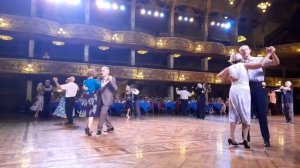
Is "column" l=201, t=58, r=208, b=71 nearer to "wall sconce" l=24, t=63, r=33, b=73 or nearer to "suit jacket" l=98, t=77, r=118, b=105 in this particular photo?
"wall sconce" l=24, t=63, r=33, b=73

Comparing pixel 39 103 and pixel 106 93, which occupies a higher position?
pixel 106 93

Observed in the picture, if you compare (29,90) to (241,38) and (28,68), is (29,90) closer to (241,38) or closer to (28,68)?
(28,68)

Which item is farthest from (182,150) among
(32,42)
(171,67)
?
(171,67)

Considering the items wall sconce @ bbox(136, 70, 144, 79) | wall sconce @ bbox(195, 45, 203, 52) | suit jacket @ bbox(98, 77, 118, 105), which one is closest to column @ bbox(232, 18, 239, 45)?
wall sconce @ bbox(195, 45, 203, 52)

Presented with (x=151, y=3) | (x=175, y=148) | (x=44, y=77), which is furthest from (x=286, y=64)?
(x=175, y=148)

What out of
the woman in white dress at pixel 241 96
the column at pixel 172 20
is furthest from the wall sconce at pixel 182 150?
the column at pixel 172 20

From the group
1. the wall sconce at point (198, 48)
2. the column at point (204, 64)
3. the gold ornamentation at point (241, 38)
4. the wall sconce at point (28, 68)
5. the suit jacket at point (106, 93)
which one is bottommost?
→ the suit jacket at point (106, 93)

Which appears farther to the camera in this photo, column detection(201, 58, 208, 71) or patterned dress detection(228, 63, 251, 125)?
column detection(201, 58, 208, 71)

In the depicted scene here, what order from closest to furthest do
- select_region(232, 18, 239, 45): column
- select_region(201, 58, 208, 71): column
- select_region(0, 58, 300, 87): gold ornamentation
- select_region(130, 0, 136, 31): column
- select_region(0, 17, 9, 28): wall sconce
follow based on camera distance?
select_region(0, 17, 9, 28): wall sconce
select_region(0, 58, 300, 87): gold ornamentation
select_region(130, 0, 136, 31): column
select_region(201, 58, 208, 71): column
select_region(232, 18, 239, 45): column

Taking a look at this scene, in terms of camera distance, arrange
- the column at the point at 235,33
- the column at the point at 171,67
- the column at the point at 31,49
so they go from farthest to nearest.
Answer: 1. the column at the point at 235,33
2. the column at the point at 171,67
3. the column at the point at 31,49

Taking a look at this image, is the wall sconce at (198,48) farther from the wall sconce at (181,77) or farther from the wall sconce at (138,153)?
the wall sconce at (138,153)

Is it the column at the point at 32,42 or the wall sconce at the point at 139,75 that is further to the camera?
the wall sconce at the point at 139,75

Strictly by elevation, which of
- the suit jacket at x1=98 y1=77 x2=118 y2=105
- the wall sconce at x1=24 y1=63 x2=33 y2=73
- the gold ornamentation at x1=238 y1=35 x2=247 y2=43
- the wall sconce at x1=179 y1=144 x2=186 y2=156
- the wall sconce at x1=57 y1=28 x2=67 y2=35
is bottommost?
the wall sconce at x1=179 y1=144 x2=186 y2=156

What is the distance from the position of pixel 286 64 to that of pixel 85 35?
66.7 ft
